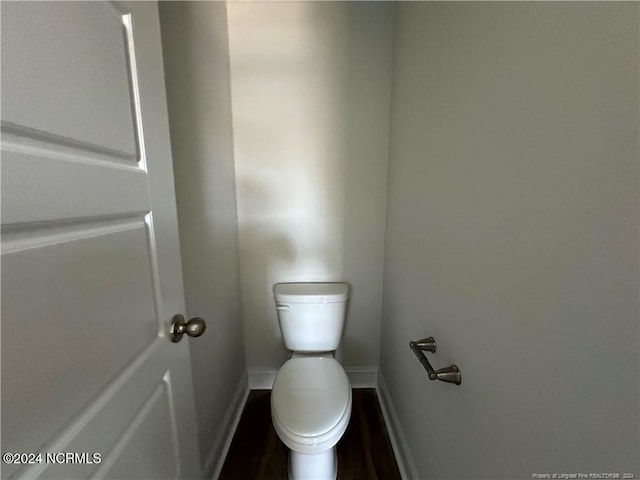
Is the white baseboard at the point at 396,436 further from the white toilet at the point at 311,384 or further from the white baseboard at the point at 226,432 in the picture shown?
the white baseboard at the point at 226,432

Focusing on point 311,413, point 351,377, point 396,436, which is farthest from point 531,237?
point 351,377

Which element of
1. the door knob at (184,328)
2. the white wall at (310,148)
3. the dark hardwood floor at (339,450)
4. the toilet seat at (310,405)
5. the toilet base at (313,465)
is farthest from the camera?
the white wall at (310,148)

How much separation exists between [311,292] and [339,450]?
2.45 ft

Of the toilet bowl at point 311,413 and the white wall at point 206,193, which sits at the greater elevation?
the white wall at point 206,193

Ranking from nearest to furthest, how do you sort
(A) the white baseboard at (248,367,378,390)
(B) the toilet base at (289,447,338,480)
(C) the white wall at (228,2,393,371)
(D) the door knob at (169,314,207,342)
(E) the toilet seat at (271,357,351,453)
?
(D) the door knob at (169,314,207,342) → (E) the toilet seat at (271,357,351,453) → (B) the toilet base at (289,447,338,480) → (C) the white wall at (228,2,393,371) → (A) the white baseboard at (248,367,378,390)

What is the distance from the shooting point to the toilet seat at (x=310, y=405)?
953mm

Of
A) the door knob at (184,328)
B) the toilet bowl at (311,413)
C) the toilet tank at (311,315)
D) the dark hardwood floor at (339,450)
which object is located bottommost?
the dark hardwood floor at (339,450)

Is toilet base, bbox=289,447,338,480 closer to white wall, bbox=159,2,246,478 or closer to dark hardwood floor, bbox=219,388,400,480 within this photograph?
dark hardwood floor, bbox=219,388,400,480

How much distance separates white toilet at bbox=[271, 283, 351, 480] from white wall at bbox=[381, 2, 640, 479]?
0.35 meters

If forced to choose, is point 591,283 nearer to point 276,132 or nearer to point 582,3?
point 582,3

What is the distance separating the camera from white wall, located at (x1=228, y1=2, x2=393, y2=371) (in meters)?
1.39

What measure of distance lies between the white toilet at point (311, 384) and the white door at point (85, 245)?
1.43 ft

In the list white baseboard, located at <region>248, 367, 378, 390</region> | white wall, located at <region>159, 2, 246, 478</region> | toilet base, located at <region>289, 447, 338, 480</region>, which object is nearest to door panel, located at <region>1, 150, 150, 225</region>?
white wall, located at <region>159, 2, 246, 478</region>

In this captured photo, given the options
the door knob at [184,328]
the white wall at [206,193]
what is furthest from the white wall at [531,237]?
the white wall at [206,193]
